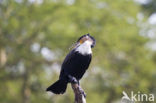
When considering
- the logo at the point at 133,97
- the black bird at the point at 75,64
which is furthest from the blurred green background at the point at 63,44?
the black bird at the point at 75,64

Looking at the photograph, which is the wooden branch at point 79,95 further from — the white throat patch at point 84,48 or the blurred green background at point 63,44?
the blurred green background at point 63,44

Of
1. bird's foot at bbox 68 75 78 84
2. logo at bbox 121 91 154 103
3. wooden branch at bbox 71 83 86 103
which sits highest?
logo at bbox 121 91 154 103

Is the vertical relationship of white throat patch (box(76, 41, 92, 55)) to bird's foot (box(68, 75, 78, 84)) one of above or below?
above

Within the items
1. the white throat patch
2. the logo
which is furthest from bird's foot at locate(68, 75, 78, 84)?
the logo

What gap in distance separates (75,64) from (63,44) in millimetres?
14653

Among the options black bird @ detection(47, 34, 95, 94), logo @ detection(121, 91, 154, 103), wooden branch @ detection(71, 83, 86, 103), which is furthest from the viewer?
logo @ detection(121, 91, 154, 103)

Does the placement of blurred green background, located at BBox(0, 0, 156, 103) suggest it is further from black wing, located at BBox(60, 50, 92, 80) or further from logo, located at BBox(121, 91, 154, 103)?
black wing, located at BBox(60, 50, 92, 80)

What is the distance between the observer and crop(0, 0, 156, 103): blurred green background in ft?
65.1

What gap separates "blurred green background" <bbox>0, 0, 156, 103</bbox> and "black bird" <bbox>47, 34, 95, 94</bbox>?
1375 centimetres

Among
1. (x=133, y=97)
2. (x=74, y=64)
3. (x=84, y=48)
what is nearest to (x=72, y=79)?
(x=74, y=64)

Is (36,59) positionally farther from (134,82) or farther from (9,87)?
(134,82)

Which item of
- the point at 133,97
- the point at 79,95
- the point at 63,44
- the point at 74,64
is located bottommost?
the point at 79,95

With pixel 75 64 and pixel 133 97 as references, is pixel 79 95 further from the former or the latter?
pixel 133 97

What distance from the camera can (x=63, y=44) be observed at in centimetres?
1998
